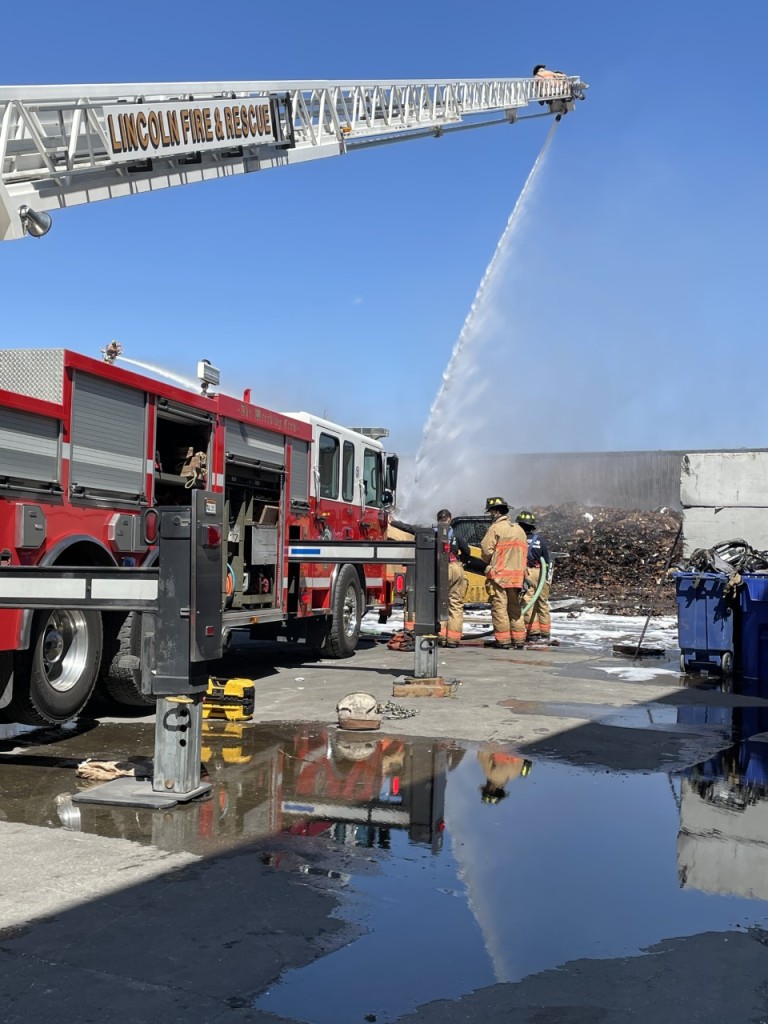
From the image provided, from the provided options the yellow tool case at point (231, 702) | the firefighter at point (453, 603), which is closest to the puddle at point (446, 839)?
the yellow tool case at point (231, 702)

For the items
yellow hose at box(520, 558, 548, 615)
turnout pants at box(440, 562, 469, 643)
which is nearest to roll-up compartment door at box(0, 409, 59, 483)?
turnout pants at box(440, 562, 469, 643)

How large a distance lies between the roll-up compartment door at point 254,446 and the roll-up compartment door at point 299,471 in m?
0.28

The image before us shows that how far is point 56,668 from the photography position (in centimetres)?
624

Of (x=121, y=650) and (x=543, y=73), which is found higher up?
(x=543, y=73)

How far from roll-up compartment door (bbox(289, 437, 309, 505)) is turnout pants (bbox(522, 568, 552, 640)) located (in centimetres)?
412

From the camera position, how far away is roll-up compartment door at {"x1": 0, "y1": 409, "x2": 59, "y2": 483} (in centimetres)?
563

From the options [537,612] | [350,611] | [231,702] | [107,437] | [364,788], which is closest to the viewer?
[364,788]

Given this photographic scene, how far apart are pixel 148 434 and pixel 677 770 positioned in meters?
4.17

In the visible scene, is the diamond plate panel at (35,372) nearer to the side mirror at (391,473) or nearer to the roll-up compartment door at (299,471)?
the roll-up compartment door at (299,471)

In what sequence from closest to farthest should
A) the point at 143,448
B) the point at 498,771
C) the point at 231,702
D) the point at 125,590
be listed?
1. the point at 125,590
2. the point at 498,771
3. the point at 231,702
4. the point at 143,448

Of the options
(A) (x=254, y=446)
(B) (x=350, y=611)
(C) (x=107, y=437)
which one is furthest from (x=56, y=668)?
(B) (x=350, y=611)

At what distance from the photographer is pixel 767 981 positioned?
9.47 ft

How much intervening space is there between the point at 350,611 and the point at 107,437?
495 cm

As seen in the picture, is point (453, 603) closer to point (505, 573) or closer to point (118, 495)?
point (505, 573)
